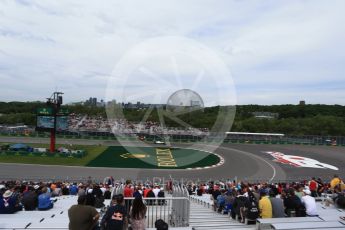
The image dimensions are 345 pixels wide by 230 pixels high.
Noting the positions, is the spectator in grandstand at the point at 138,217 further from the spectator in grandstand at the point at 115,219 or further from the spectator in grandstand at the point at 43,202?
the spectator in grandstand at the point at 43,202

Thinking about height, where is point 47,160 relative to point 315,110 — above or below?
below

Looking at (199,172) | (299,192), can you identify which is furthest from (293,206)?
(199,172)

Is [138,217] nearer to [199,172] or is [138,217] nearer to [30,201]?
[30,201]

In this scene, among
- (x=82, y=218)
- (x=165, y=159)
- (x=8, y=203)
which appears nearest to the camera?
(x=82, y=218)

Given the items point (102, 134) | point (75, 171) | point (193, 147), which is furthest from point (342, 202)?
point (102, 134)

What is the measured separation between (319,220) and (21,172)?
84.8 ft

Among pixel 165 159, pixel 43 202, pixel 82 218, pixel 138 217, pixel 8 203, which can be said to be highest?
pixel 82 218

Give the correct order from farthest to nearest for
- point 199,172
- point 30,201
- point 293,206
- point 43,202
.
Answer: point 199,172 → point 43,202 → point 30,201 → point 293,206

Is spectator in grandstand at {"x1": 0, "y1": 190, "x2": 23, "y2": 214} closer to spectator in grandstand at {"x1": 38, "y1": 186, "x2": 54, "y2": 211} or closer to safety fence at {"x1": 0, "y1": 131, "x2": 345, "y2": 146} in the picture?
spectator in grandstand at {"x1": 38, "y1": 186, "x2": 54, "y2": 211}

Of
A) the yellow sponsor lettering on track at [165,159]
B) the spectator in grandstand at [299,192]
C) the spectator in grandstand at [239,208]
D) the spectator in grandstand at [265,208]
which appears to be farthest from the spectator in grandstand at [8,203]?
the yellow sponsor lettering on track at [165,159]

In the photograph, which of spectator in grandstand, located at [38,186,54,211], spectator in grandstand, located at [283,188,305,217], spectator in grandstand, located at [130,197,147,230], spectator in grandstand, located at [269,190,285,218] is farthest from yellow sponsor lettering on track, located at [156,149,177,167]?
spectator in grandstand, located at [130,197,147,230]

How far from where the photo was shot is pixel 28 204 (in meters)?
8.88

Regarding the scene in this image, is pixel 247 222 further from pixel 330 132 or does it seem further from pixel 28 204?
pixel 330 132

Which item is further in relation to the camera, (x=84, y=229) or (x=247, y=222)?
(x=247, y=222)
